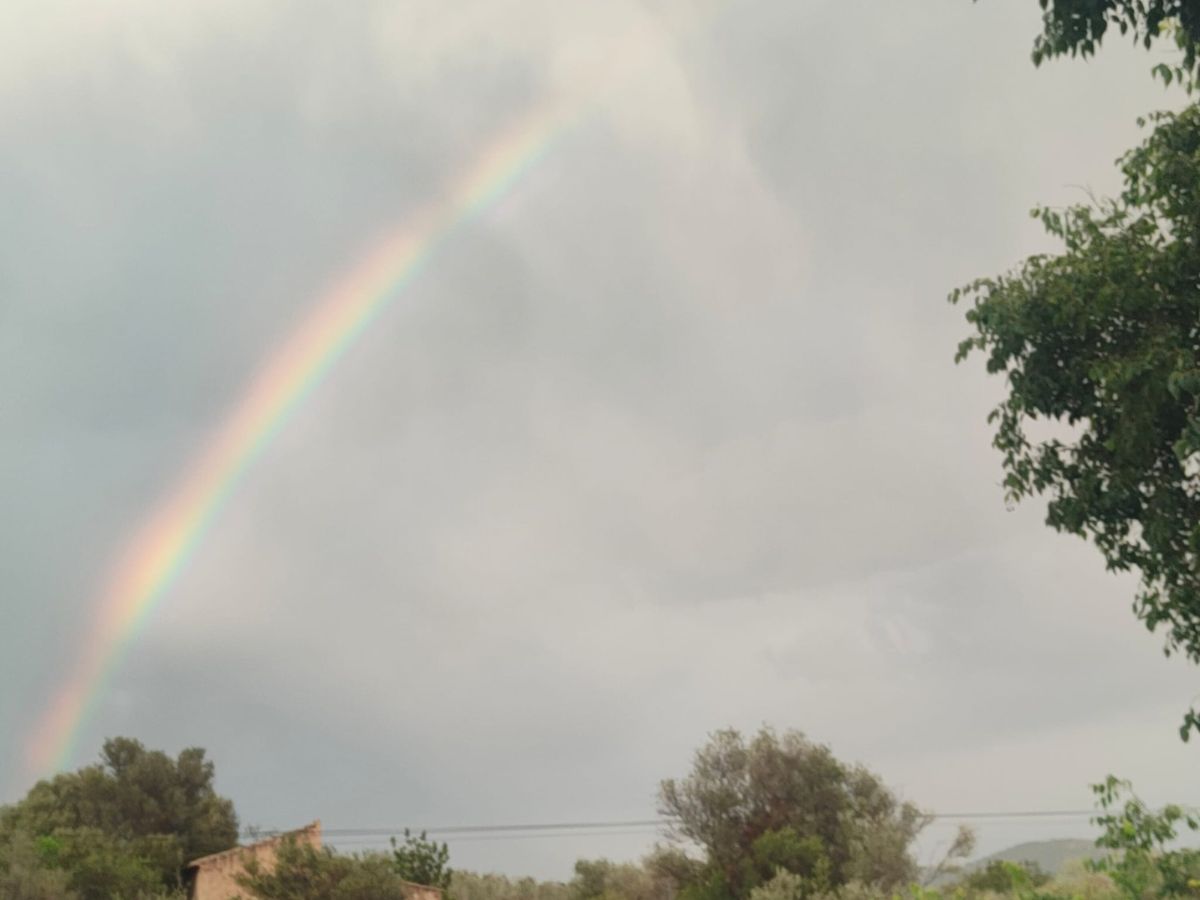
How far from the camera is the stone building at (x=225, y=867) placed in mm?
40875

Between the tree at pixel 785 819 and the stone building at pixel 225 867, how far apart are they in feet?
54.6

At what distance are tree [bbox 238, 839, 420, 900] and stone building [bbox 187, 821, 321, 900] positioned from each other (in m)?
2.89

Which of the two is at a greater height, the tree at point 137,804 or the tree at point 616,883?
the tree at point 137,804

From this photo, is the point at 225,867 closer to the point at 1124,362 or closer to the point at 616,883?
the point at 616,883

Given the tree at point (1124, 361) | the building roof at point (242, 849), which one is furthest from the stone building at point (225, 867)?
the tree at point (1124, 361)

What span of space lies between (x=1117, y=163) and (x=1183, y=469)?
4829 millimetres

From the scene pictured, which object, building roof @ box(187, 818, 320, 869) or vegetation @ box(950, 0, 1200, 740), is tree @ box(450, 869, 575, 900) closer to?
building roof @ box(187, 818, 320, 869)

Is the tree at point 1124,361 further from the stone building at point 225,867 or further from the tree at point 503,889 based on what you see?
the tree at point 503,889

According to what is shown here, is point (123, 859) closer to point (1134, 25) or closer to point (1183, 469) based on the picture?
point (1183, 469)

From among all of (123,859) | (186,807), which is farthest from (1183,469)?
(186,807)

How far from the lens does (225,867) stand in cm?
4150

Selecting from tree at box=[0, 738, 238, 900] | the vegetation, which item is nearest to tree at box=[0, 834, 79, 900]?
tree at box=[0, 738, 238, 900]

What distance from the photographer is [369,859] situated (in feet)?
125

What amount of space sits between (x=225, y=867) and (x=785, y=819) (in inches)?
933
